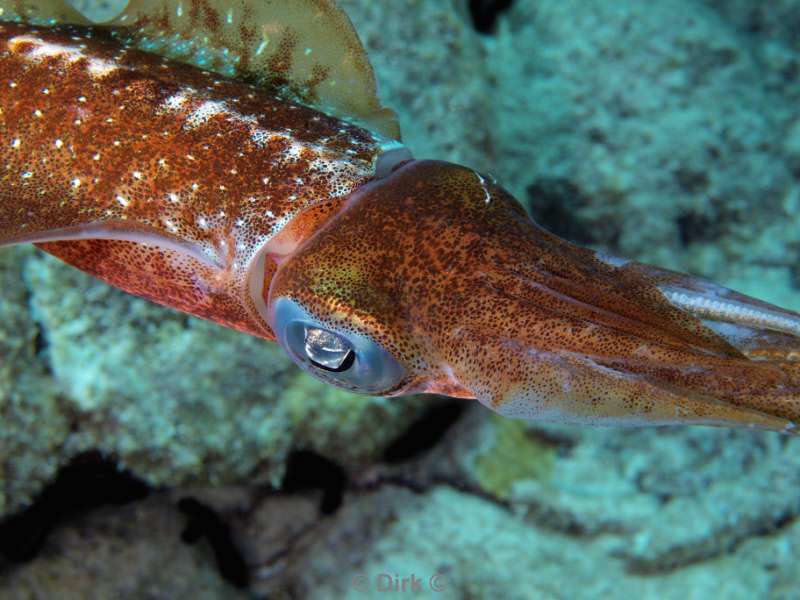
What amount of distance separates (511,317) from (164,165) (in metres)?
1.14

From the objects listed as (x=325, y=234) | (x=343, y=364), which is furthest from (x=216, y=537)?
(x=325, y=234)

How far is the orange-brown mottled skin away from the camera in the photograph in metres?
1.87

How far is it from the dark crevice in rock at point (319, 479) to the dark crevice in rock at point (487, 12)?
3416 mm

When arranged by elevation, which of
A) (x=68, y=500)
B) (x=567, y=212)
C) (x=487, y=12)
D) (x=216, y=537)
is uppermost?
(x=487, y=12)

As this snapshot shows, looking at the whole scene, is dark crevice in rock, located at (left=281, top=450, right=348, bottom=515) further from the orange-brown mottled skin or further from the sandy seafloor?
the orange-brown mottled skin

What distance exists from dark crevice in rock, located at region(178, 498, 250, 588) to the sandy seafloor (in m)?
0.04

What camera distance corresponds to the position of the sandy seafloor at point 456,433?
10.2 feet

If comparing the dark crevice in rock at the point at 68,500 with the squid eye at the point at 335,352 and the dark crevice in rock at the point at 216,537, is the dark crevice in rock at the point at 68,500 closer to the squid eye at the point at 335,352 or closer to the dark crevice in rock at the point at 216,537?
the dark crevice in rock at the point at 216,537

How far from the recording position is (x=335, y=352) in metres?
1.74

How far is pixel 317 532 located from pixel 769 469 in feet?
8.53

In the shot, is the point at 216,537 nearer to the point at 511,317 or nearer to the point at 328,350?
the point at 328,350

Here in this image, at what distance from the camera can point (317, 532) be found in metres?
3.74

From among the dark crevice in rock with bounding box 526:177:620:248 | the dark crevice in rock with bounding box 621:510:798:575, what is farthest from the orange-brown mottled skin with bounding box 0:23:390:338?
the dark crevice in rock with bounding box 621:510:798:575

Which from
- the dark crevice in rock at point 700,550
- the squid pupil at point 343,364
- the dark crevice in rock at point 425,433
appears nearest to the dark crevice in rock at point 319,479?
the dark crevice in rock at point 425,433
